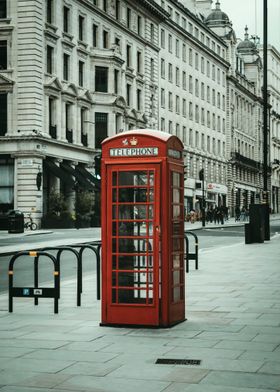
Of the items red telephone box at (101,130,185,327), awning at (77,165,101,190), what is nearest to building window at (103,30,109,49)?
awning at (77,165,101,190)

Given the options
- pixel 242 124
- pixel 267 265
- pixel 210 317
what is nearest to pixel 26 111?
pixel 267 265

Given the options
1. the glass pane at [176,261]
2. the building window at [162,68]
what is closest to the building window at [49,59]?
the building window at [162,68]

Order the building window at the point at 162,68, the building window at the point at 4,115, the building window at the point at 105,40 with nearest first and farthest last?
the building window at the point at 4,115, the building window at the point at 105,40, the building window at the point at 162,68

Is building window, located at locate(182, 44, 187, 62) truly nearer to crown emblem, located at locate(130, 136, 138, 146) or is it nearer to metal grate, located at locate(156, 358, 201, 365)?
crown emblem, located at locate(130, 136, 138, 146)

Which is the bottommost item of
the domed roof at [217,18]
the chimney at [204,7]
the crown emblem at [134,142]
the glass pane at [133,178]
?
the glass pane at [133,178]

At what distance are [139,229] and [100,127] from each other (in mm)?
47972

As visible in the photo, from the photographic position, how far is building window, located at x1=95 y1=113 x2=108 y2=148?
57.2m

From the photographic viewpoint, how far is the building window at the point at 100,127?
5725cm

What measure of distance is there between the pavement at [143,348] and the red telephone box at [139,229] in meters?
0.30

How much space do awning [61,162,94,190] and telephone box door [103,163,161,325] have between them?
41.6m

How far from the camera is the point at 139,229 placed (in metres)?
9.88

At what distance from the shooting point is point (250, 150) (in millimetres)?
A: 111500

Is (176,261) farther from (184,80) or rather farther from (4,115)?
(184,80)

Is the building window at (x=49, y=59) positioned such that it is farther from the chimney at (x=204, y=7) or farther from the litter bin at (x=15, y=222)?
the chimney at (x=204, y=7)
